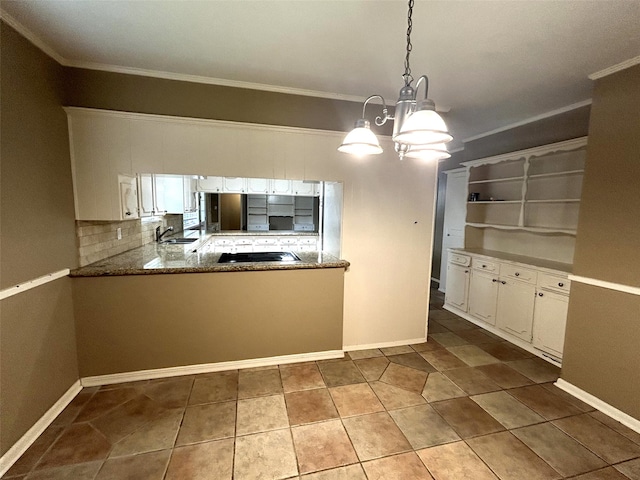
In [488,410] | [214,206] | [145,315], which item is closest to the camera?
[488,410]

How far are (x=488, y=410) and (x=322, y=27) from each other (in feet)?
9.82

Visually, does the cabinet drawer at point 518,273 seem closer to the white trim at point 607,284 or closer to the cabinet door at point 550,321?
the cabinet door at point 550,321

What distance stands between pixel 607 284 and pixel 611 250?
26 centimetres

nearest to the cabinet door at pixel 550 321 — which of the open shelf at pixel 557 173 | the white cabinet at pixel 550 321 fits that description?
the white cabinet at pixel 550 321

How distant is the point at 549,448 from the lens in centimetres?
186

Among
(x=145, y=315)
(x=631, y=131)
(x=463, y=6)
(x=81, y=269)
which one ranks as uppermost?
(x=463, y=6)

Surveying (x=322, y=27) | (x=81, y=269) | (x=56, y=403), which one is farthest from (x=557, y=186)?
(x=56, y=403)

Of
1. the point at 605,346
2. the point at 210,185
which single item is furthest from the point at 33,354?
the point at 605,346

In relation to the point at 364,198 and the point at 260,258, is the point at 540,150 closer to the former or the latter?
the point at 364,198

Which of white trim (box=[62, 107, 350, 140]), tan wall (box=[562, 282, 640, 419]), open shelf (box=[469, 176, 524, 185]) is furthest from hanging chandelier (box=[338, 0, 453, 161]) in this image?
open shelf (box=[469, 176, 524, 185])

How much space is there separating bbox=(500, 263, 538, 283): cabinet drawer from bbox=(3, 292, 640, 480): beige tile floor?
0.91m

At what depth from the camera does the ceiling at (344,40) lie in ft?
5.31

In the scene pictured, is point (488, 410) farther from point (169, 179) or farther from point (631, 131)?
point (169, 179)

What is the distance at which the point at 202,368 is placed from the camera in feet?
8.68
